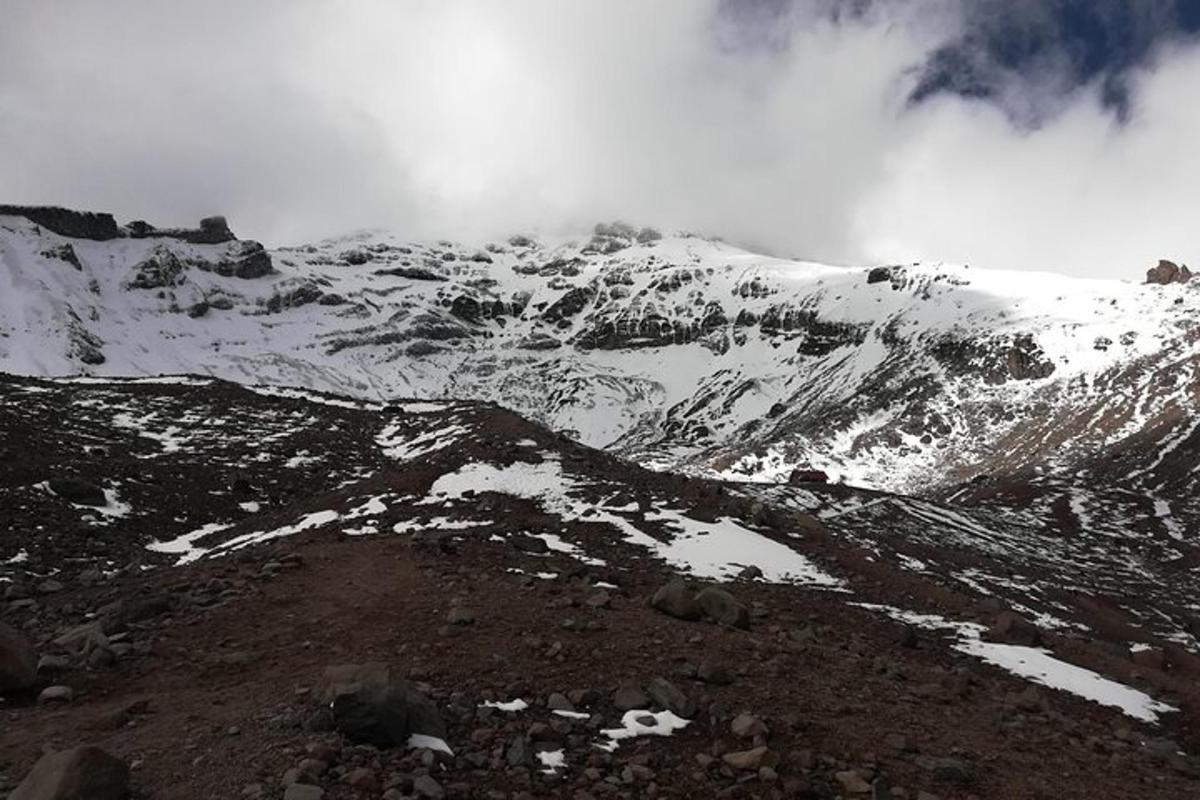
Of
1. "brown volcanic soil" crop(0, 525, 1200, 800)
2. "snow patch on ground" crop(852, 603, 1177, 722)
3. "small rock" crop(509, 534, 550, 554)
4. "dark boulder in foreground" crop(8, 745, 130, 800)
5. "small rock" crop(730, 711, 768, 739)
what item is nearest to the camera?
"dark boulder in foreground" crop(8, 745, 130, 800)

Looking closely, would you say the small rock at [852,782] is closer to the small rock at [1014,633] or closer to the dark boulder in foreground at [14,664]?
the dark boulder in foreground at [14,664]

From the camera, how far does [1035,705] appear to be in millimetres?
11211

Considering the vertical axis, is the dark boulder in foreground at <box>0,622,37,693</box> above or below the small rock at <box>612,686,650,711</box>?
below

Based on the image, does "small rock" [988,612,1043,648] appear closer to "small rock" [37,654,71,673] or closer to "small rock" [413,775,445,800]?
"small rock" [413,775,445,800]

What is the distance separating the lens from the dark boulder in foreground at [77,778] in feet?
19.3

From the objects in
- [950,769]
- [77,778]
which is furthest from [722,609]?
[77,778]

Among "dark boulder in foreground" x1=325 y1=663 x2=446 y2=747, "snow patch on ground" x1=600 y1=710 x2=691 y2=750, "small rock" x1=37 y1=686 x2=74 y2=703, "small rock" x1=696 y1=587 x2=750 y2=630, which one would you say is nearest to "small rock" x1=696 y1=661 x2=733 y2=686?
"snow patch on ground" x1=600 y1=710 x2=691 y2=750

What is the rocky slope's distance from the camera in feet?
24.4

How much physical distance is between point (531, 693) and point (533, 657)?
1300mm

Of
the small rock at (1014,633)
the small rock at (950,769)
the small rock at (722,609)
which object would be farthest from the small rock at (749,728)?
the small rock at (1014,633)

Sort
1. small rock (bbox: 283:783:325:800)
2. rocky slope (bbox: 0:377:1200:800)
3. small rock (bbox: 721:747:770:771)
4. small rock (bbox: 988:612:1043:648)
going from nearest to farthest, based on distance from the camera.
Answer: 1. small rock (bbox: 283:783:325:800)
2. rocky slope (bbox: 0:377:1200:800)
3. small rock (bbox: 721:747:770:771)
4. small rock (bbox: 988:612:1043:648)

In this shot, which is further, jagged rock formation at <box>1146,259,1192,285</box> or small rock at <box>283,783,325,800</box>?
jagged rock formation at <box>1146,259,1192,285</box>

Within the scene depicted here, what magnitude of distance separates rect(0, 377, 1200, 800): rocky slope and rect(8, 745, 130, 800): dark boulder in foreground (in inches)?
1.3

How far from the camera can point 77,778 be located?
5973 mm
